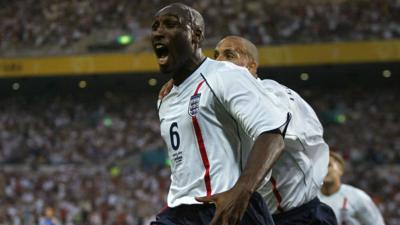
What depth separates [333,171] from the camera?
23.7 ft

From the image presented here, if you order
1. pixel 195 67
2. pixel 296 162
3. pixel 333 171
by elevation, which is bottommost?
pixel 333 171

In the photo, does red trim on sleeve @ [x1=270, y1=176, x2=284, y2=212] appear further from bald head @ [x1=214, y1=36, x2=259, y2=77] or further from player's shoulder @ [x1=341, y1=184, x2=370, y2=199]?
player's shoulder @ [x1=341, y1=184, x2=370, y2=199]

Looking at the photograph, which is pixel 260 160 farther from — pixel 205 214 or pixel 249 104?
pixel 205 214

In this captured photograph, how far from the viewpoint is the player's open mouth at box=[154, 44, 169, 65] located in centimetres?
333

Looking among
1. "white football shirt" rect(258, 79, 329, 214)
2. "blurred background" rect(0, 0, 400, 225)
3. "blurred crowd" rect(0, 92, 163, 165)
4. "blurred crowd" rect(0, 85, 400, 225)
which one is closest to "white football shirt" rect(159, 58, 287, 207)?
"white football shirt" rect(258, 79, 329, 214)

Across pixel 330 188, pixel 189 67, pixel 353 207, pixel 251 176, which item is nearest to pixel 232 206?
A: pixel 251 176

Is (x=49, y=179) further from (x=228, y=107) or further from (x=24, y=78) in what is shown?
(x=228, y=107)

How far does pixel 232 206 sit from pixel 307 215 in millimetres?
1847

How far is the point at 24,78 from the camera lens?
30328 mm

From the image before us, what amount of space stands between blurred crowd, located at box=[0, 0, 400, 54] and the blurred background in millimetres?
42

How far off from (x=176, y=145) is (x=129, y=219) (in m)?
16.2

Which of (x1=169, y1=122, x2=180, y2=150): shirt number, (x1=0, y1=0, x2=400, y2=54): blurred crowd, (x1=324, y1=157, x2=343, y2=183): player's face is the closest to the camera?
(x1=169, y1=122, x2=180, y2=150): shirt number

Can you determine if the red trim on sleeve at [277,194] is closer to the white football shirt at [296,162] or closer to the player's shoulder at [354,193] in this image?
the white football shirt at [296,162]

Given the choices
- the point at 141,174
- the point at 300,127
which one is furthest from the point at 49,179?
the point at 300,127
